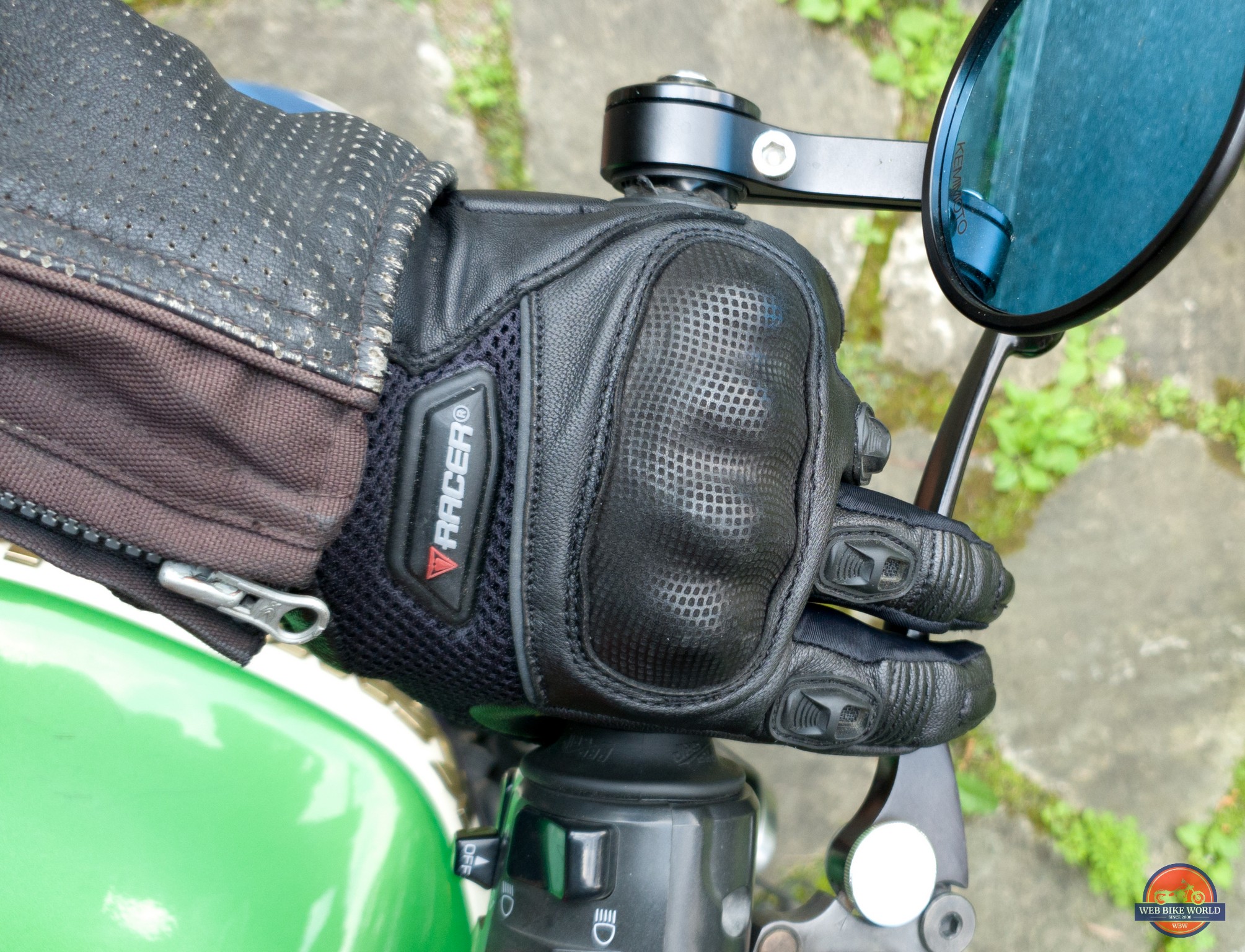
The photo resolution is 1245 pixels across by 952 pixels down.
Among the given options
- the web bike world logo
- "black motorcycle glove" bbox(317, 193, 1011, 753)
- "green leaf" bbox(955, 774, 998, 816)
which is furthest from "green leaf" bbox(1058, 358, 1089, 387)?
"black motorcycle glove" bbox(317, 193, 1011, 753)

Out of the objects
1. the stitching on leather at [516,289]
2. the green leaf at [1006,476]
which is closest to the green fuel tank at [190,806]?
the stitching on leather at [516,289]

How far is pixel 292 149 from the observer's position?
2.09ft

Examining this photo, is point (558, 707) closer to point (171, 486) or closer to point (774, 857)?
point (171, 486)

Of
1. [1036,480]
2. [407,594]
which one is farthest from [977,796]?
[407,594]

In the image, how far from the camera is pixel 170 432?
559 millimetres

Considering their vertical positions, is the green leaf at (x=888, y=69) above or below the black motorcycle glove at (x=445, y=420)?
above

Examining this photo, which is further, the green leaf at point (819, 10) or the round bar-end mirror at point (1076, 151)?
the green leaf at point (819, 10)

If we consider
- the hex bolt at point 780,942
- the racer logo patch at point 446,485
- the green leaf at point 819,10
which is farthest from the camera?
the green leaf at point 819,10

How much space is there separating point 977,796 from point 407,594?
1.26 meters

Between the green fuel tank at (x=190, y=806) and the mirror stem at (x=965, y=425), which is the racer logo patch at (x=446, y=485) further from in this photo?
the mirror stem at (x=965, y=425)

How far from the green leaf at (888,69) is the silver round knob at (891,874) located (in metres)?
1.30

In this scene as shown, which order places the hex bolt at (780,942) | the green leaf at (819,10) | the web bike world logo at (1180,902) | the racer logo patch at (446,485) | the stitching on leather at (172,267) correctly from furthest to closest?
1. the green leaf at (819,10)
2. the web bike world logo at (1180,902)
3. the hex bolt at (780,942)
4. the racer logo patch at (446,485)
5. the stitching on leather at (172,267)

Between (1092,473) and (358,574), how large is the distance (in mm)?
1359

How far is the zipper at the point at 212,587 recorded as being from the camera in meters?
0.56
